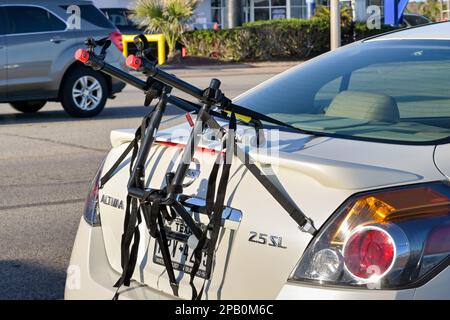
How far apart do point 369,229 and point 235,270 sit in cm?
55

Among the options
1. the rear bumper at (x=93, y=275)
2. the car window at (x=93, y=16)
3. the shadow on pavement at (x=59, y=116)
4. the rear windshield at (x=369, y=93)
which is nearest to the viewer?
the rear bumper at (x=93, y=275)

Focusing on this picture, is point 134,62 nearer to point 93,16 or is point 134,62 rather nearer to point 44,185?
point 44,185

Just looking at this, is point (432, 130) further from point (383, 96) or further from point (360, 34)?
point (360, 34)

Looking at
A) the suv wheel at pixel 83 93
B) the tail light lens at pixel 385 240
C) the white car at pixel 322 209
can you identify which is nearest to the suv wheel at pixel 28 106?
the suv wheel at pixel 83 93

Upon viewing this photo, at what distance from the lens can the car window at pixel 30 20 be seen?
520 inches

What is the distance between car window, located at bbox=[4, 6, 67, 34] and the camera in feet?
43.3

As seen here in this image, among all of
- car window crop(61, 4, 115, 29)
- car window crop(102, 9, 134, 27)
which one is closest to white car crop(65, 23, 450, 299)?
car window crop(61, 4, 115, 29)

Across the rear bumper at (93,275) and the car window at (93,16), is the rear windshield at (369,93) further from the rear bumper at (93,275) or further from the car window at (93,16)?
the car window at (93,16)

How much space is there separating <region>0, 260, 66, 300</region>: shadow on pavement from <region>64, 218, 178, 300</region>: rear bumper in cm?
152

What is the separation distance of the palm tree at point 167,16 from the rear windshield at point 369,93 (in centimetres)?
2391

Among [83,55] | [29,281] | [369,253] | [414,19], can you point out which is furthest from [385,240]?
[414,19]

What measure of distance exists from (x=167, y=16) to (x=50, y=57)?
15.1m

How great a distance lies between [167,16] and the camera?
2814cm

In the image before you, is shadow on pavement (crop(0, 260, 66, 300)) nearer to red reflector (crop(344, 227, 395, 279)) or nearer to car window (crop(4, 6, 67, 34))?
red reflector (crop(344, 227, 395, 279))
